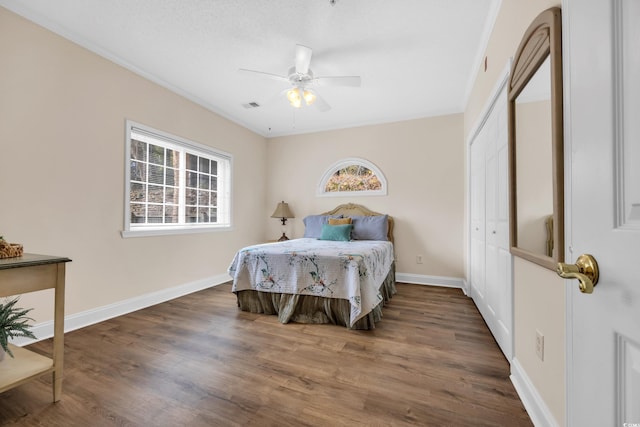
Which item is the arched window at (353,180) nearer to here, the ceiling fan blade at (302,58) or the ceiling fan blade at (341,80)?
the ceiling fan blade at (341,80)

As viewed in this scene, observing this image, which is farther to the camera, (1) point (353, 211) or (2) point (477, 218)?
(1) point (353, 211)

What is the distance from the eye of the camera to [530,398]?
1357 mm

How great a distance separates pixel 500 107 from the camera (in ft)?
6.59

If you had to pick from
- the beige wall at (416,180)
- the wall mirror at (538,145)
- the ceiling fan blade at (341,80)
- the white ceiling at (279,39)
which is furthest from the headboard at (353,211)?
the wall mirror at (538,145)

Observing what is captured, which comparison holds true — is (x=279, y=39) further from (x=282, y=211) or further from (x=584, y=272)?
(x=282, y=211)

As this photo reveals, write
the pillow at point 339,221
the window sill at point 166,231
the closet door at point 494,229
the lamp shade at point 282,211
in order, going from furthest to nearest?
the lamp shade at point 282,211, the pillow at point 339,221, the window sill at point 166,231, the closet door at point 494,229

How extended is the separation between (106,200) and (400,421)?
306cm

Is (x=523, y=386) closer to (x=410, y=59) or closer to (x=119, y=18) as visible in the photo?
(x=410, y=59)

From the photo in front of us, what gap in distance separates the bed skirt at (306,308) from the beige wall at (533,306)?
113 cm

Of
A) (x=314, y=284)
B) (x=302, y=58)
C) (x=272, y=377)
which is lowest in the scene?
(x=272, y=377)

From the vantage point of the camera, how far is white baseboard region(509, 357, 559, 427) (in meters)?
1.20

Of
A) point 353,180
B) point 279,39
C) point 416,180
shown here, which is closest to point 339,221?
point 353,180

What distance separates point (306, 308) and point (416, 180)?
2.66 m

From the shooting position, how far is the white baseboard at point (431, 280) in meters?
3.82
